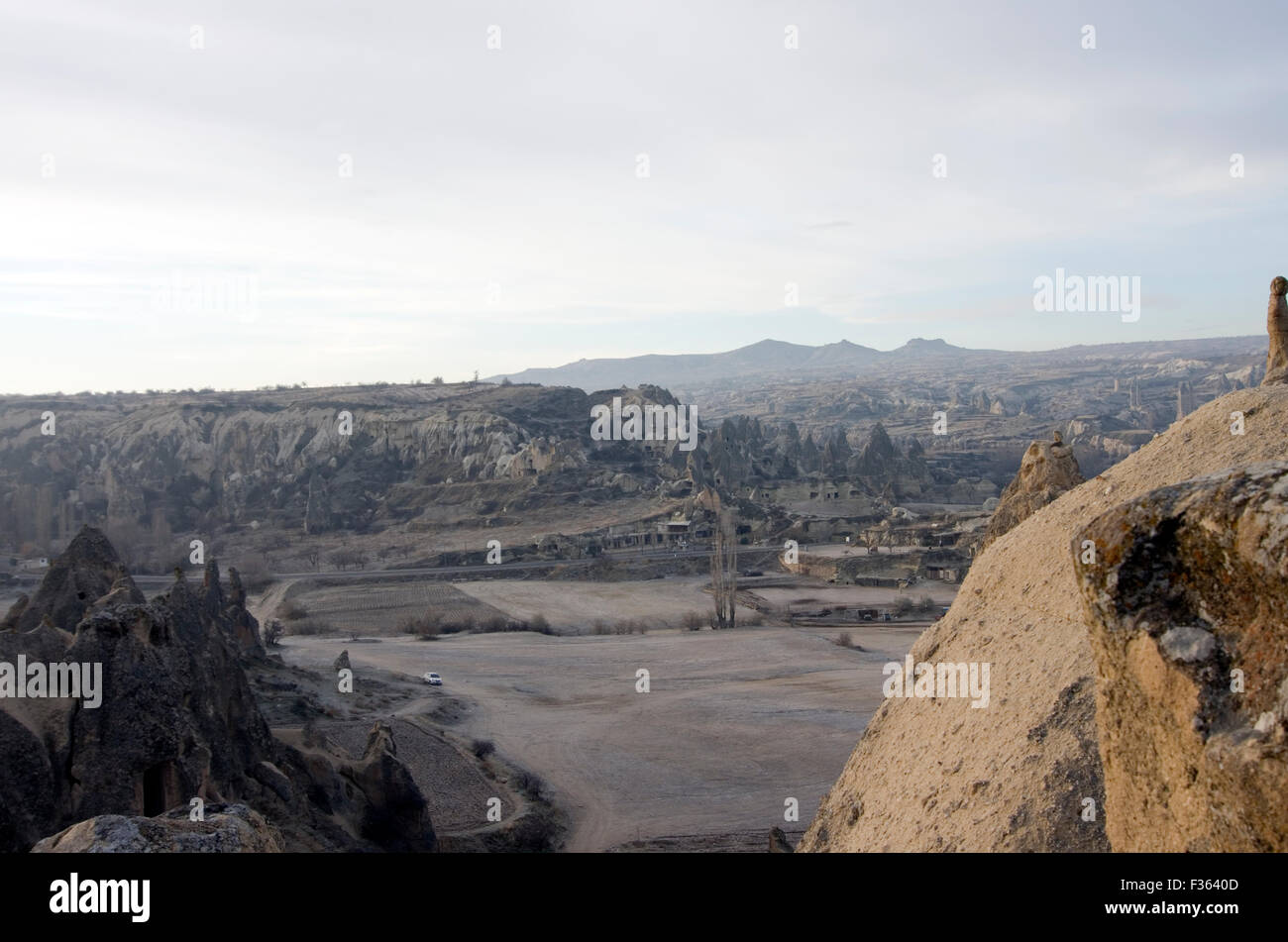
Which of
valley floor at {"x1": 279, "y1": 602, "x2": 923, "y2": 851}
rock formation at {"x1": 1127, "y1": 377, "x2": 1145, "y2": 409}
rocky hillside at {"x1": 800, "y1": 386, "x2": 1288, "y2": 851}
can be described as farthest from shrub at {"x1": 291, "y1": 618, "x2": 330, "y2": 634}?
rock formation at {"x1": 1127, "y1": 377, "x2": 1145, "y2": 409}

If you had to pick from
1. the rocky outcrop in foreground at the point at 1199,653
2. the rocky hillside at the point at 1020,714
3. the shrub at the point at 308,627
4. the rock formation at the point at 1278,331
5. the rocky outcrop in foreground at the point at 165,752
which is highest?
the rock formation at the point at 1278,331

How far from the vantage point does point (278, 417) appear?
341ft

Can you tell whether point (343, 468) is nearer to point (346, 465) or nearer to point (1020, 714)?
point (346, 465)

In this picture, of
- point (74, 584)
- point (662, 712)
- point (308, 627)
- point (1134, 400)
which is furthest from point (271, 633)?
point (1134, 400)

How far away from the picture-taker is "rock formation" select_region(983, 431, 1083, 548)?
1427 cm

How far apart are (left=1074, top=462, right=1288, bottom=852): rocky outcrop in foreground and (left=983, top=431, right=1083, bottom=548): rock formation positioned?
1073 cm

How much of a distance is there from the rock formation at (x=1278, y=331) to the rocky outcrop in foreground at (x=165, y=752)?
9.85 m

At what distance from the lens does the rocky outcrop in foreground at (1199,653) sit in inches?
126

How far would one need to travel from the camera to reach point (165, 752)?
11.7 m

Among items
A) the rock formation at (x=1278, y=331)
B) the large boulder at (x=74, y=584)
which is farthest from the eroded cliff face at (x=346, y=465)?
the rock formation at (x=1278, y=331)

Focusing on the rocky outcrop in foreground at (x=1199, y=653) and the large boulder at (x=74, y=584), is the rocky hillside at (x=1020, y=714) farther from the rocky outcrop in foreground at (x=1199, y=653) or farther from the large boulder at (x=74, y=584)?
the large boulder at (x=74, y=584)

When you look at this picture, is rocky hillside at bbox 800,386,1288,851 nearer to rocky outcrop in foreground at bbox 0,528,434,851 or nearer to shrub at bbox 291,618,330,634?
rocky outcrop in foreground at bbox 0,528,434,851
